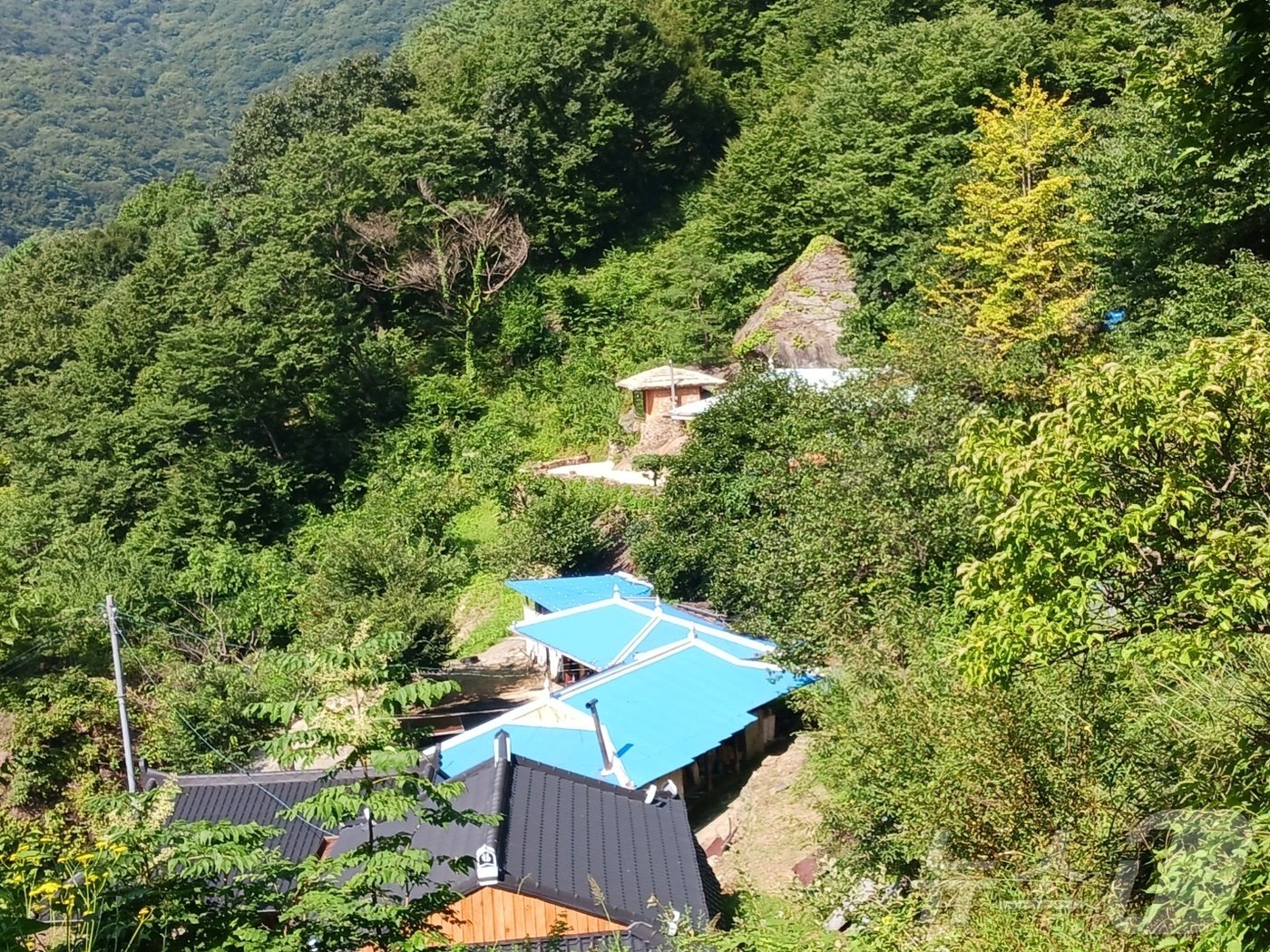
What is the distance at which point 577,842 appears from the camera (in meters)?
10.4

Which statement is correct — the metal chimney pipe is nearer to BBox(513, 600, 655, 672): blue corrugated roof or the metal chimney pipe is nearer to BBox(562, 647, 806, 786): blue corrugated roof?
BBox(562, 647, 806, 786): blue corrugated roof

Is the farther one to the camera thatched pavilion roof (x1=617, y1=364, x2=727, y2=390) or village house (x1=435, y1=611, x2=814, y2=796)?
thatched pavilion roof (x1=617, y1=364, x2=727, y2=390)

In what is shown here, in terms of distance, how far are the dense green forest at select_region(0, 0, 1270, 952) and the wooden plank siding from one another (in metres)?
2.56

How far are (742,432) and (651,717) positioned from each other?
20.0 feet

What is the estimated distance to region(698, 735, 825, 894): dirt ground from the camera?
1203cm

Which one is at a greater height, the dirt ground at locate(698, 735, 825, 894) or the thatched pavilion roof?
the thatched pavilion roof

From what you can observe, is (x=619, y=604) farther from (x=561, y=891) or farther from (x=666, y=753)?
(x=561, y=891)

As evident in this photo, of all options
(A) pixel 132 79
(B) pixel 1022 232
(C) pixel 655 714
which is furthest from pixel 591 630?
(A) pixel 132 79

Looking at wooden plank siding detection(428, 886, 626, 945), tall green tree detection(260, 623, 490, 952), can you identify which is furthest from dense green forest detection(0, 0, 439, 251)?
tall green tree detection(260, 623, 490, 952)

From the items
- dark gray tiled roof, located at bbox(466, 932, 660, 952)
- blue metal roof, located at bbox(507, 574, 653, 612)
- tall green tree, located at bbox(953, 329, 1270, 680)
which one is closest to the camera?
tall green tree, located at bbox(953, 329, 1270, 680)

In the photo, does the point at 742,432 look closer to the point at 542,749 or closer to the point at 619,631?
the point at 619,631

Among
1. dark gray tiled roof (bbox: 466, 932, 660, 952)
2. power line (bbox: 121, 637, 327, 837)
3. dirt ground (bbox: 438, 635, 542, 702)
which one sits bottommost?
dirt ground (bbox: 438, 635, 542, 702)

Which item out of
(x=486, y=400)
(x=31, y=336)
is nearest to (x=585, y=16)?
(x=486, y=400)

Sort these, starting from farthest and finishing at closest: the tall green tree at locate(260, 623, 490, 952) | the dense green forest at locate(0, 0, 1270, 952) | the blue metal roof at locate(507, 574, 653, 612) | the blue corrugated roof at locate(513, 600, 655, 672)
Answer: the blue metal roof at locate(507, 574, 653, 612) < the blue corrugated roof at locate(513, 600, 655, 672) < the dense green forest at locate(0, 0, 1270, 952) < the tall green tree at locate(260, 623, 490, 952)
